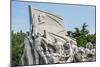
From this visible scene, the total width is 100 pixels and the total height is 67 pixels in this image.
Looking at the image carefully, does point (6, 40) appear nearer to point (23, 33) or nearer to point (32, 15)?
point (23, 33)

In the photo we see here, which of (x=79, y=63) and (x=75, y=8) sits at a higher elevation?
(x=75, y=8)

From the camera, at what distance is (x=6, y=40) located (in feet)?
7.85

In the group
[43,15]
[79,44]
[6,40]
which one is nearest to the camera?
[6,40]

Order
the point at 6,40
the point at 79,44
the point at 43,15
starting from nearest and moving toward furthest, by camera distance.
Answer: the point at 6,40
the point at 43,15
the point at 79,44

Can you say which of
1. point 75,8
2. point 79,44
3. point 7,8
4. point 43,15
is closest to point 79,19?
point 75,8

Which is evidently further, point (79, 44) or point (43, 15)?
point (79, 44)

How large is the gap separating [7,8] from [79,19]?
3.06 feet

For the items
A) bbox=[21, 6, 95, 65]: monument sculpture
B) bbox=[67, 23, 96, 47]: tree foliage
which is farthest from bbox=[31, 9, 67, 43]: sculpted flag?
bbox=[67, 23, 96, 47]: tree foliage

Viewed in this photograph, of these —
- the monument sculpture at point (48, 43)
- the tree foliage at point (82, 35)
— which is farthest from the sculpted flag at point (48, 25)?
the tree foliage at point (82, 35)

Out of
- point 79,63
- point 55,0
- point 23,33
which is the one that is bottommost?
point 79,63

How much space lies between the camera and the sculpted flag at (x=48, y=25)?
8.25ft

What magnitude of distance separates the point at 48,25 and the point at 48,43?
0.73ft

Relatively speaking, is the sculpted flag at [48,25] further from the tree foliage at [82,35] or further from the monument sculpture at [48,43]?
the tree foliage at [82,35]

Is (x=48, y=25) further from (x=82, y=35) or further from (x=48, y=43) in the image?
(x=82, y=35)
